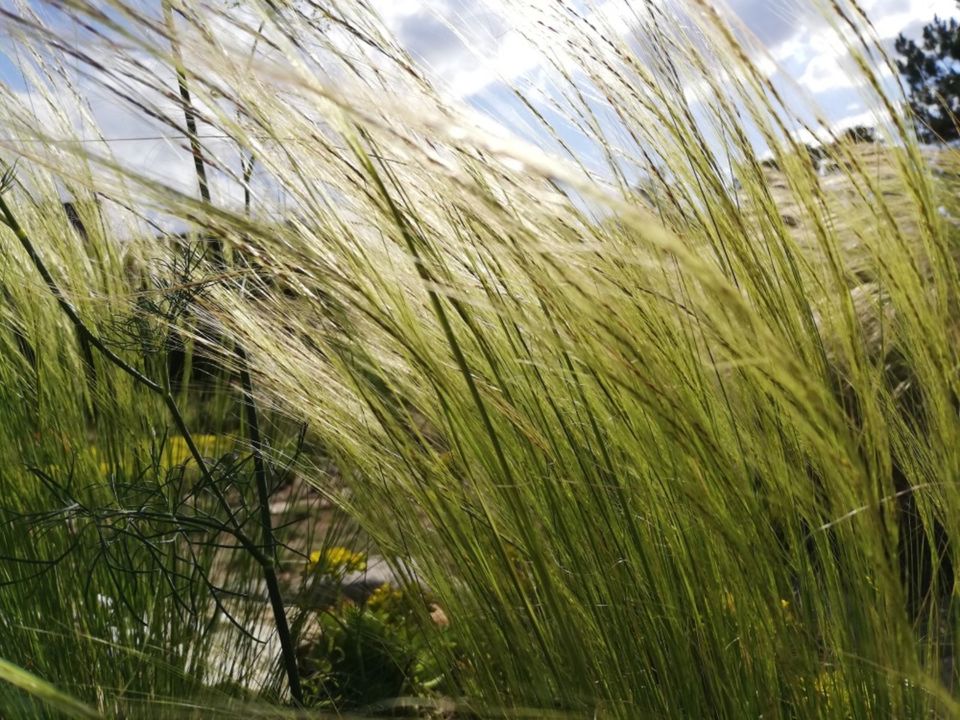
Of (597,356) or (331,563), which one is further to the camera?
(331,563)

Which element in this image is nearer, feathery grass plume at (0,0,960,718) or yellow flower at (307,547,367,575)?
feathery grass plume at (0,0,960,718)

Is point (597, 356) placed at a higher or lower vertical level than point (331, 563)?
higher

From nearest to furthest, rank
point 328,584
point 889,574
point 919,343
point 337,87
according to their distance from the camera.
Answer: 1. point 889,574
2. point 337,87
3. point 919,343
4. point 328,584

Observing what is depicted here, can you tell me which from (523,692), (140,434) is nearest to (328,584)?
(140,434)

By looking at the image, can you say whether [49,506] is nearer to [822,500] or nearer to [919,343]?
[822,500]

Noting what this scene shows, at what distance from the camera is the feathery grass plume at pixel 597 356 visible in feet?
2.85

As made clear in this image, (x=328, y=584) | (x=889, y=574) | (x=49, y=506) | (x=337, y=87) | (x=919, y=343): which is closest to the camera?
(x=889, y=574)

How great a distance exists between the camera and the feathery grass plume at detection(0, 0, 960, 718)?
87 cm

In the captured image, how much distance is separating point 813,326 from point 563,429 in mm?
288

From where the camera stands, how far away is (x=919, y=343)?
96 cm

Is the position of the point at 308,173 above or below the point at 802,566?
above

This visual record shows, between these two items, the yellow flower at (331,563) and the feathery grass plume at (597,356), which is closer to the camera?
the feathery grass plume at (597,356)

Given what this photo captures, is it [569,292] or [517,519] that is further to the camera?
[517,519]

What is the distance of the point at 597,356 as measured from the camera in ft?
2.90
